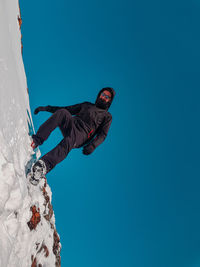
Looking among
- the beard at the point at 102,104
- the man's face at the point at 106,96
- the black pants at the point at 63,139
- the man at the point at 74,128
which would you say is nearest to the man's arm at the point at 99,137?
the man at the point at 74,128

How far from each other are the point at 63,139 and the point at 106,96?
6.21ft

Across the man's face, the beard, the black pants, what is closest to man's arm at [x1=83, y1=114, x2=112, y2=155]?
the black pants

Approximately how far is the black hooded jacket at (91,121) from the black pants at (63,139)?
164mm

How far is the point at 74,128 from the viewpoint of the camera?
3.04 m

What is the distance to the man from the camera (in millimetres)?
2502

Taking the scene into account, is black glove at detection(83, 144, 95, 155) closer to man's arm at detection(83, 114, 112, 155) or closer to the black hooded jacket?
man's arm at detection(83, 114, 112, 155)

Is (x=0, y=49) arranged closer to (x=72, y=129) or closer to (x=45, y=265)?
(x=72, y=129)

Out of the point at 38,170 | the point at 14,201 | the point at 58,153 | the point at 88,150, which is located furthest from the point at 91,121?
the point at 14,201

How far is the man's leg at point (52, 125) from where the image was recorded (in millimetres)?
2816

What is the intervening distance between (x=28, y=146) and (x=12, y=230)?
162 centimetres

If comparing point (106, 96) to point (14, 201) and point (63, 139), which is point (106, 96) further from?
point (14, 201)

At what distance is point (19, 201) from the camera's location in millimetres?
2023

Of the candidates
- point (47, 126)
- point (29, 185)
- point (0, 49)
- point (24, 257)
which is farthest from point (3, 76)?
point (24, 257)

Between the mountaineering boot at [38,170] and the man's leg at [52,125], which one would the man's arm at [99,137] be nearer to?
the man's leg at [52,125]
